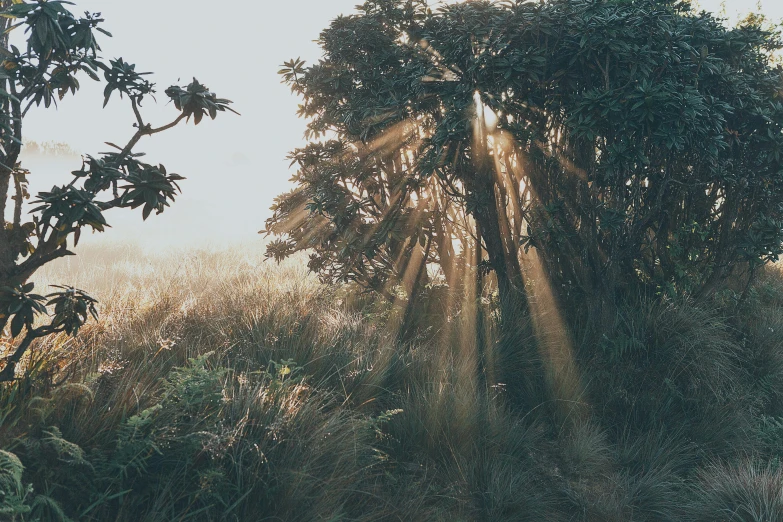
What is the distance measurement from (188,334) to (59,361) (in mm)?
1407

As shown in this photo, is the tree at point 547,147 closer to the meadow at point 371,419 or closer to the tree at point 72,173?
the meadow at point 371,419

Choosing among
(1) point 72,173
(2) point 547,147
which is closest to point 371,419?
(1) point 72,173

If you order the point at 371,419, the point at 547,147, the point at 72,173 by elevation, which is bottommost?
the point at 371,419

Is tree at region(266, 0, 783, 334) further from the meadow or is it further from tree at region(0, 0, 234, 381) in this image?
tree at region(0, 0, 234, 381)

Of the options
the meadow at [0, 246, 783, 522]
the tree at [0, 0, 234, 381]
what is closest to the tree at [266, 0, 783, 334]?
the meadow at [0, 246, 783, 522]

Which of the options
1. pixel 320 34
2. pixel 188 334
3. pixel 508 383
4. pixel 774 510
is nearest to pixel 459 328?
pixel 508 383

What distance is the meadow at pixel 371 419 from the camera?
124 inches

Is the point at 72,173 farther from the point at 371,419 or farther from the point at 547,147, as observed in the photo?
the point at 547,147

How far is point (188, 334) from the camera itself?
538 cm

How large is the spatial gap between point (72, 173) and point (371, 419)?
220cm

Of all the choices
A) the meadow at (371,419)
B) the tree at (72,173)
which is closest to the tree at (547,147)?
the meadow at (371,419)

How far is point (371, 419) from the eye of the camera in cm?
398

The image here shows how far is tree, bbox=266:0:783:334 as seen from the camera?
5.21 m

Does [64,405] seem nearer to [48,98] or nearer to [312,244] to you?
[48,98]
